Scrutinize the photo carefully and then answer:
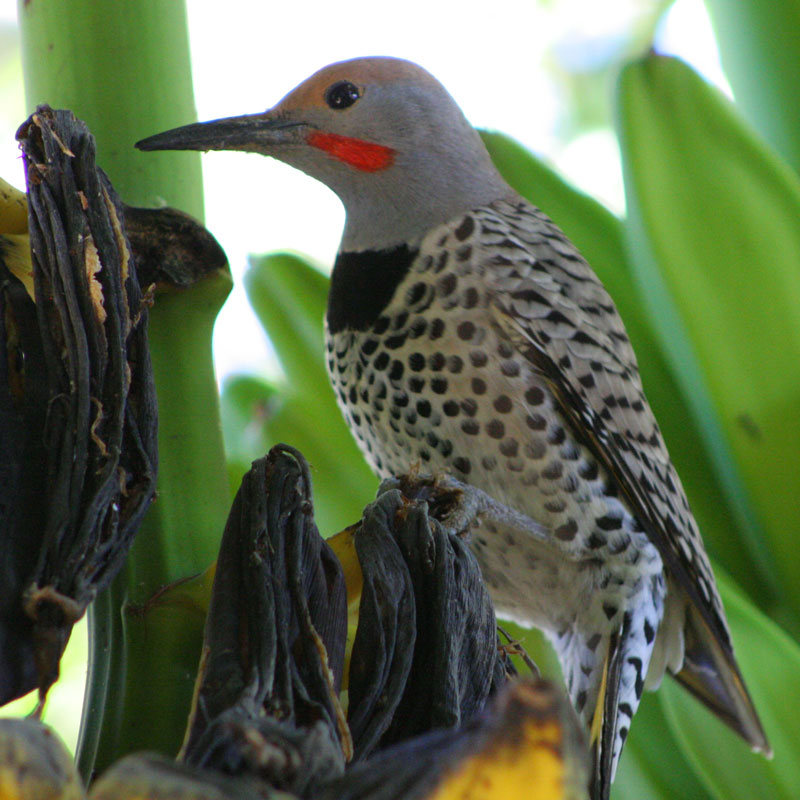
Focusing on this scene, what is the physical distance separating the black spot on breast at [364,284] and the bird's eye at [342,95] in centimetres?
18

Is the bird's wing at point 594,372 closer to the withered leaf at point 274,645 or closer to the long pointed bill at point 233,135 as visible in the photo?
the long pointed bill at point 233,135

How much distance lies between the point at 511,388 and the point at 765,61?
50 centimetres

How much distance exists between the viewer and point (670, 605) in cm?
132

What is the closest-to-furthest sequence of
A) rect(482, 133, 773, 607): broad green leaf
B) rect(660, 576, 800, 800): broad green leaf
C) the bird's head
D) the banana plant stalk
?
the banana plant stalk → rect(660, 576, 800, 800): broad green leaf → the bird's head → rect(482, 133, 773, 607): broad green leaf

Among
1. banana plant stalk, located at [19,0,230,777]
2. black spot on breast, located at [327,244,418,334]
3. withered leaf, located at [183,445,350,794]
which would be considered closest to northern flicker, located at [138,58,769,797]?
black spot on breast, located at [327,244,418,334]

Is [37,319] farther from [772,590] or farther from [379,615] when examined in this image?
[772,590]

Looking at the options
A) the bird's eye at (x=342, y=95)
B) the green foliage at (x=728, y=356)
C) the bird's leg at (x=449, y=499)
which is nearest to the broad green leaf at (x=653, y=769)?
the green foliage at (x=728, y=356)

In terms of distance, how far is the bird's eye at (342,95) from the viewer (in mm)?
1226

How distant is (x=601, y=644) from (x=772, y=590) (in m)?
0.21

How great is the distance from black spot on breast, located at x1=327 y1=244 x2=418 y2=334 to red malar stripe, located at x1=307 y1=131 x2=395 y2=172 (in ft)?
0.38

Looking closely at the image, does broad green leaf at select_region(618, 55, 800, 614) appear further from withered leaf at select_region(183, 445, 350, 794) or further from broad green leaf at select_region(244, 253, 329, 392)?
withered leaf at select_region(183, 445, 350, 794)

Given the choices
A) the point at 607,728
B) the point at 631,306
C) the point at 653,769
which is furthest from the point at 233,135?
the point at 653,769

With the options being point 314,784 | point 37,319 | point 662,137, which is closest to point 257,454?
point 662,137

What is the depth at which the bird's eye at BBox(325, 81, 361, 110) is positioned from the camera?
123cm
